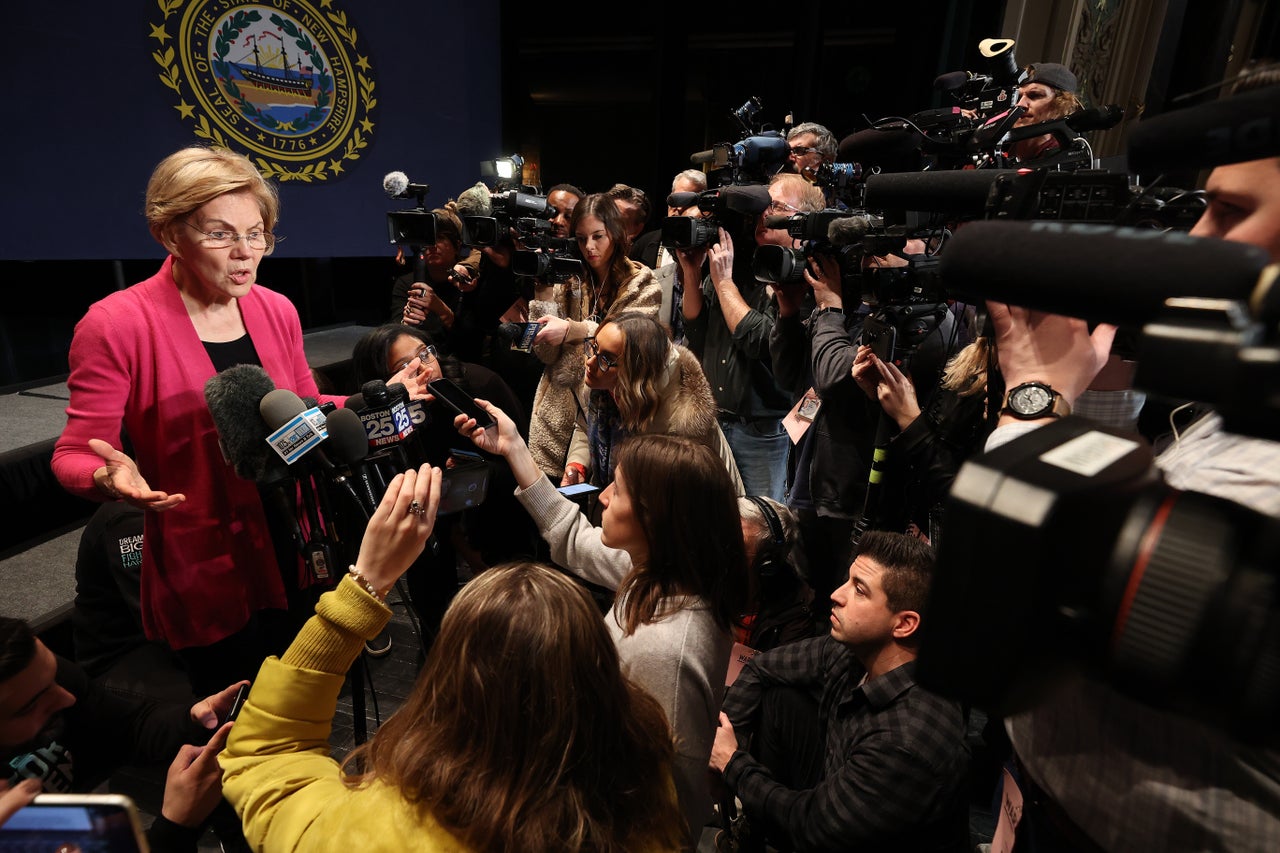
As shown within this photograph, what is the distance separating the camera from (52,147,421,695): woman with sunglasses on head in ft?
4.45

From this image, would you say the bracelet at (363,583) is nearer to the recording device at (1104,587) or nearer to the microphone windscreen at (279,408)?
the microphone windscreen at (279,408)

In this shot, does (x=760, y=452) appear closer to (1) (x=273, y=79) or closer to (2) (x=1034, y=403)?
(2) (x=1034, y=403)

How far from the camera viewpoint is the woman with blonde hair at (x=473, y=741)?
2.72ft

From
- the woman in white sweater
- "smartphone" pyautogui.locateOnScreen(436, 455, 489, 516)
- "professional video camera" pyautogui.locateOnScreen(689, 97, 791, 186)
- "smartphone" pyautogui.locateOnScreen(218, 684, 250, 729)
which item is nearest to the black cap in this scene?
"professional video camera" pyautogui.locateOnScreen(689, 97, 791, 186)

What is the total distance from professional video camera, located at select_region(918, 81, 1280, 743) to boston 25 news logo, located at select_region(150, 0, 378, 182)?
4041 mm

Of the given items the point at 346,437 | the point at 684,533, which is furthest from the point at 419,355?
the point at 684,533

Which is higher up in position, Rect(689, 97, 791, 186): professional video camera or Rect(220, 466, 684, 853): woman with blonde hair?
Rect(689, 97, 791, 186): professional video camera

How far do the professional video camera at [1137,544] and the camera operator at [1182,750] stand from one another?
0.51 feet

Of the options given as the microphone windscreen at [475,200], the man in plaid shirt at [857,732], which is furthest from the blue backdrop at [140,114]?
the man in plaid shirt at [857,732]

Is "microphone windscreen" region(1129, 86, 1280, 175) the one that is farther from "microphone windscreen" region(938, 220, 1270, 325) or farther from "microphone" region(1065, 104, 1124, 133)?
"microphone" region(1065, 104, 1124, 133)

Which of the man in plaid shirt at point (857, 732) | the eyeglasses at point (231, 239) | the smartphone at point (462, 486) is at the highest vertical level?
the eyeglasses at point (231, 239)

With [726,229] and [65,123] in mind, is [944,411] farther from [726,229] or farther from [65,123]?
[65,123]

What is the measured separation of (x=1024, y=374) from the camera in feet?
3.30

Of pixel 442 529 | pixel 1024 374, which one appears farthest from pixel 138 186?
pixel 1024 374
